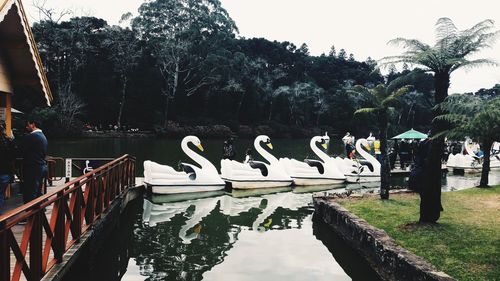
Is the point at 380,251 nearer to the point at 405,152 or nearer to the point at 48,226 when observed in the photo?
the point at 48,226

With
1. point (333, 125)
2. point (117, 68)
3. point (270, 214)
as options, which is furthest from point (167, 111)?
point (270, 214)

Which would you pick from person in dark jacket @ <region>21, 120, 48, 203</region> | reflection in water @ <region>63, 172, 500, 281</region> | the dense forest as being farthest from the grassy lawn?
the dense forest

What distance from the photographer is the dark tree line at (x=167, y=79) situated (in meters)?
43.8

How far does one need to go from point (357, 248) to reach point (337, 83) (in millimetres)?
69209

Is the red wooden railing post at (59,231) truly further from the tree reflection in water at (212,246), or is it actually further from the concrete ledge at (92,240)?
the tree reflection in water at (212,246)

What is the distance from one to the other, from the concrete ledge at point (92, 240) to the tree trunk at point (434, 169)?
6.31 meters

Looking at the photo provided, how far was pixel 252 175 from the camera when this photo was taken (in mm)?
15664

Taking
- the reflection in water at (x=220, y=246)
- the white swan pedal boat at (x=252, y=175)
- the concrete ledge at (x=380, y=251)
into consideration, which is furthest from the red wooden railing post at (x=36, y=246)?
the white swan pedal boat at (x=252, y=175)

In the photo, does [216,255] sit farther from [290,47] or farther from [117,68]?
[290,47]

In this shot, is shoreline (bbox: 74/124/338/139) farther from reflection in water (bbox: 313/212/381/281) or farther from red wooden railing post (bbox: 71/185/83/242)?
red wooden railing post (bbox: 71/185/83/242)

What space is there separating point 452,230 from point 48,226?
23.0 ft

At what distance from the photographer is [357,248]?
8219 mm

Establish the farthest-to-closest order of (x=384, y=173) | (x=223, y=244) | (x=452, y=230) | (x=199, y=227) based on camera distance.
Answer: (x=384, y=173) → (x=199, y=227) → (x=223, y=244) → (x=452, y=230)

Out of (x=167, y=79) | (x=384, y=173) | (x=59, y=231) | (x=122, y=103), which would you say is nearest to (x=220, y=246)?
(x=59, y=231)
